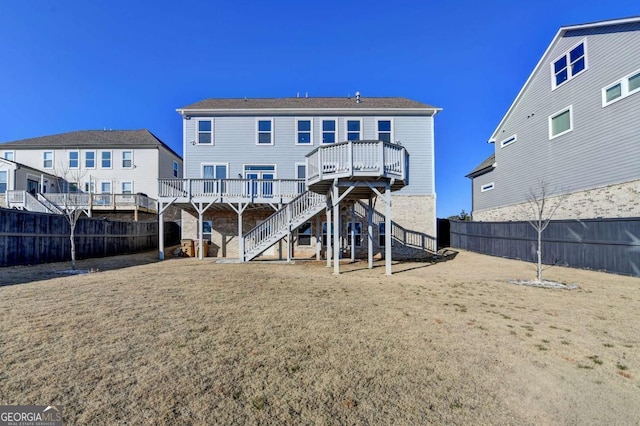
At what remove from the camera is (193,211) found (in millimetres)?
16938

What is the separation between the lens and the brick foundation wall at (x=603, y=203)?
37.1ft

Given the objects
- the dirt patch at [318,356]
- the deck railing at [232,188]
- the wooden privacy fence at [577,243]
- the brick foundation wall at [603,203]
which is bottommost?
the dirt patch at [318,356]

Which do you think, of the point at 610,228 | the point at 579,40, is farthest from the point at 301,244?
the point at 579,40

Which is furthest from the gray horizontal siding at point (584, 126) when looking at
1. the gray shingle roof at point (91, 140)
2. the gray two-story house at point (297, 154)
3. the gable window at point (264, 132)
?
the gray shingle roof at point (91, 140)

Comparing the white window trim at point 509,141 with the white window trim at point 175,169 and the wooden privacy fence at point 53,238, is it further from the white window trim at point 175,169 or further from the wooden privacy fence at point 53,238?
the white window trim at point 175,169

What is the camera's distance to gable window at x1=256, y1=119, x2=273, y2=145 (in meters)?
17.2

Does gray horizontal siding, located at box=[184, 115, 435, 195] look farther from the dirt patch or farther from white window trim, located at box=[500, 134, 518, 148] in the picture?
the dirt patch

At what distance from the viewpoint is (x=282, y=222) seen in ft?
43.4

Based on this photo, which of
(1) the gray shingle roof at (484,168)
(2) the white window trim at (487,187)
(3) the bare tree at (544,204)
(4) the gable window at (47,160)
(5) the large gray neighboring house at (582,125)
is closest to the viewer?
Result: (5) the large gray neighboring house at (582,125)

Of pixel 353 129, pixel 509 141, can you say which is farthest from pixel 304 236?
pixel 509 141

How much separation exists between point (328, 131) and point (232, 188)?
622 centimetres

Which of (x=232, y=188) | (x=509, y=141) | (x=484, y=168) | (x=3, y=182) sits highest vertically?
(x=509, y=141)

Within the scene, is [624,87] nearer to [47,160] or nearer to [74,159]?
[74,159]

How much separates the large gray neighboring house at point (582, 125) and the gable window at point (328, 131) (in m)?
11.1
